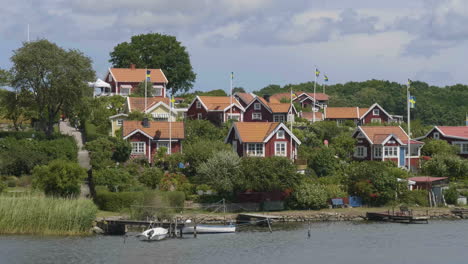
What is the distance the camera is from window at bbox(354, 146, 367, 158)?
77562mm

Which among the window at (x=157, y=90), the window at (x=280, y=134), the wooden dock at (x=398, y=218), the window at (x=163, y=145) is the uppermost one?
the window at (x=157, y=90)

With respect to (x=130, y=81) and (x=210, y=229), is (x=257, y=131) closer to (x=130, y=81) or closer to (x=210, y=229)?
(x=210, y=229)

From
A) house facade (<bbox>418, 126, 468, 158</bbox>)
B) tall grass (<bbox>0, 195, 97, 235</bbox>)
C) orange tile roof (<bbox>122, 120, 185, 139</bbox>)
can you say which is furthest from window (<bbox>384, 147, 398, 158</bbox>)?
tall grass (<bbox>0, 195, 97, 235</bbox>)

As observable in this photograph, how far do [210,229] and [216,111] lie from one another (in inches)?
1263

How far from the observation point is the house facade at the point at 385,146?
76125 mm

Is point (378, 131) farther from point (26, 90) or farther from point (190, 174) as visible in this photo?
point (26, 90)

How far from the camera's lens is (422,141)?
82.2 m

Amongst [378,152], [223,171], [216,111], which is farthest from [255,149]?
[216,111]

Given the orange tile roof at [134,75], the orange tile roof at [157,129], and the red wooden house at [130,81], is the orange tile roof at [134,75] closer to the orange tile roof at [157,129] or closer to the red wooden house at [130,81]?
the red wooden house at [130,81]

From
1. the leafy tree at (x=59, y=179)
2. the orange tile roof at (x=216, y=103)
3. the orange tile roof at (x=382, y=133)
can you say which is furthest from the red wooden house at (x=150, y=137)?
the orange tile roof at (x=382, y=133)

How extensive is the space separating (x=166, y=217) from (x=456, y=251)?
1873cm

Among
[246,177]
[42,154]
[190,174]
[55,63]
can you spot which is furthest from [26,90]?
[246,177]

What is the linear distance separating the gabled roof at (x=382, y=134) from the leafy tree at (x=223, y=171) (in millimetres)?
19090

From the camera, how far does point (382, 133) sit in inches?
3073
